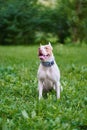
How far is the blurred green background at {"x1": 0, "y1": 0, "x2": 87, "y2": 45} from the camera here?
2175cm

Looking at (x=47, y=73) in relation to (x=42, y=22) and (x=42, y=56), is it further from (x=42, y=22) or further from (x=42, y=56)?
(x=42, y=22)

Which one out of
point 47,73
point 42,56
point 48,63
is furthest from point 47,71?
point 42,56

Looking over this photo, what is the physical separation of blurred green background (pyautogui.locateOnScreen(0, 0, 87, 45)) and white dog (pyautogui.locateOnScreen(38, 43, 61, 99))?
13.2 metres

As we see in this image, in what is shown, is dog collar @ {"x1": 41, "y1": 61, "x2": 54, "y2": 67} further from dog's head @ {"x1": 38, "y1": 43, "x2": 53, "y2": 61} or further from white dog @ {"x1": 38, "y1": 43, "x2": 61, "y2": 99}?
dog's head @ {"x1": 38, "y1": 43, "x2": 53, "y2": 61}

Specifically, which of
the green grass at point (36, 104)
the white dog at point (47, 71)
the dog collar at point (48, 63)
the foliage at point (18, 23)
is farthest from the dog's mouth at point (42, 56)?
the foliage at point (18, 23)

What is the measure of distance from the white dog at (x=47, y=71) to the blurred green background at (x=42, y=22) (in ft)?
43.3

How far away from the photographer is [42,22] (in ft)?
74.7

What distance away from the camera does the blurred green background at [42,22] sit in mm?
21750

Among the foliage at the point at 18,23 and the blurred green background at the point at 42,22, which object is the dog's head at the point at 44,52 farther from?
the foliage at the point at 18,23

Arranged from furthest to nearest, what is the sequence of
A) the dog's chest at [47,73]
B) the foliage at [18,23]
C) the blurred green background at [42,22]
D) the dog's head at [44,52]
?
the blurred green background at [42,22], the foliage at [18,23], the dog's chest at [47,73], the dog's head at [44,52]

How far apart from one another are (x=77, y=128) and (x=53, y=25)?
17.1m

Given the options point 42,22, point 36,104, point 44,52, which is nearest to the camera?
point 36,104

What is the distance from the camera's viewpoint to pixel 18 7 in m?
21.8

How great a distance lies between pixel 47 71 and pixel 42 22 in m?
15.4
